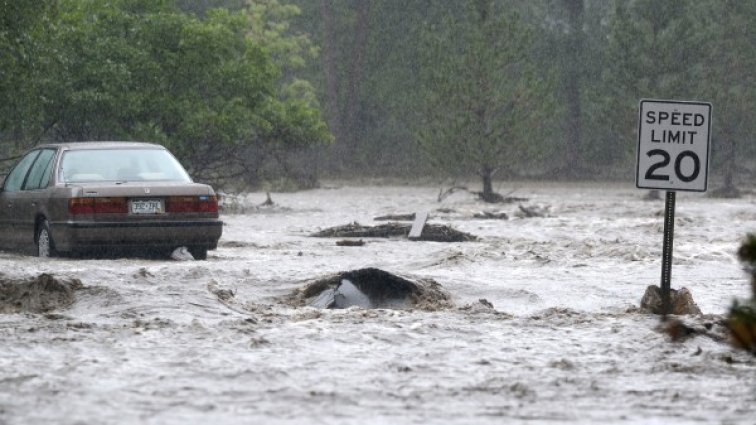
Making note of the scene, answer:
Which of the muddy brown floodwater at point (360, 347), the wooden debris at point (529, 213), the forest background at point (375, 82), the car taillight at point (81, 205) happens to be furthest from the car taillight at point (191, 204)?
the wooden debris at point (529, 213)

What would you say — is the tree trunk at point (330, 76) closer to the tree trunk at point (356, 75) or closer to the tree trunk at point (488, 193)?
the tree trunk at point (356, 75)

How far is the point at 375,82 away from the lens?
6825 cm

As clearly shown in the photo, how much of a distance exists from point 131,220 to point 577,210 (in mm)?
22411

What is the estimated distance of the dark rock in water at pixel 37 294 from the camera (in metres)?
12.3

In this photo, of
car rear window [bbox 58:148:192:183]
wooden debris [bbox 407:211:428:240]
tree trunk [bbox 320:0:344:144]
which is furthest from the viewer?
tree trunk [bbox 320:0:344:144]

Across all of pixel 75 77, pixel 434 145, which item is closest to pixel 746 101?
pixel 434 145

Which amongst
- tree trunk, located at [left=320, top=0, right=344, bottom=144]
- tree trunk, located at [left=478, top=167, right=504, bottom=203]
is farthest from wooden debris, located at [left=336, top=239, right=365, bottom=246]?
tree trunk, located at [left=320, top=0, right=344, bottom=144]

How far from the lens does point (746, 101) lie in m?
52.3

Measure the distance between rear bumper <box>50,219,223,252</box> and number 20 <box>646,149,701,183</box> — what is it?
5698 mm

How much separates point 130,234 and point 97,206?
1.46 feet

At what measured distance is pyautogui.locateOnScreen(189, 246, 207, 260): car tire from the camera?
666 inches

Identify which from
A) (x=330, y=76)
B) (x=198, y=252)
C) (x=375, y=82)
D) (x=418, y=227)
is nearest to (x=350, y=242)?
(x=418, y=227)

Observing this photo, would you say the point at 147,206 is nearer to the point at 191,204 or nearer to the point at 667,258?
the point at 191,204

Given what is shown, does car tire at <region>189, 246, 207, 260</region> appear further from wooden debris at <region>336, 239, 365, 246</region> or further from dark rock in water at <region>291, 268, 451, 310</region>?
wooden debris at <region>336, 239, 365, 246</region>
